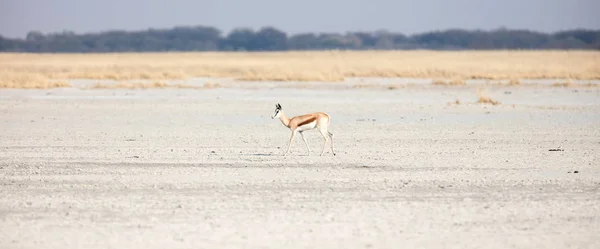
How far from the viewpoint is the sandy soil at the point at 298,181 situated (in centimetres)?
987

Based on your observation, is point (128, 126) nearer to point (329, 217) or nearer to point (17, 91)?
point (329, 217)

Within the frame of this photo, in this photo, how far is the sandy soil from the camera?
9.87 meters

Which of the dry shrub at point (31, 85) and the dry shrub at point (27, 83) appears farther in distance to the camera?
the dry shrub at point (27, 83)

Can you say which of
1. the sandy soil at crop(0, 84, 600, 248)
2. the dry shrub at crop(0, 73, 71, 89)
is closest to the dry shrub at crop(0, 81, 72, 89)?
the dry shrub at crop(0, 73, 71, 89)

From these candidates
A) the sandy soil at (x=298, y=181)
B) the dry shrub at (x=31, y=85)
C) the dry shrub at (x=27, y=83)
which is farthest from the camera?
the dry shrub at (x=27, y=83)

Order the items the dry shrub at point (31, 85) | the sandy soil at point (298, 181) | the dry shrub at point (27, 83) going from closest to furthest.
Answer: the sandy soil at point (298, 181)
the dry shrub at point (31, 85)
the dry shrub at point (27, 83)

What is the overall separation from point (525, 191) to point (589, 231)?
2.59m

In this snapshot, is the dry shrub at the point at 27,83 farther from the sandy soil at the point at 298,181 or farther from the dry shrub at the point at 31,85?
the sandy soil at the point at 298,181

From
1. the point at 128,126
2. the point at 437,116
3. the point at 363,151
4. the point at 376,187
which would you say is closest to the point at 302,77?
the point at 437,116

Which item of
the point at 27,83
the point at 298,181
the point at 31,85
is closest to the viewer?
the point at 298,181

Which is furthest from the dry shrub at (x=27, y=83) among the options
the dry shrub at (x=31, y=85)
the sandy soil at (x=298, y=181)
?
the sandy soil at (x=298, y=181)

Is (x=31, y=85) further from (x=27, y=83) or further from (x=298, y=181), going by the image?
(x=298, y=181)

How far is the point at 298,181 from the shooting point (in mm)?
13672

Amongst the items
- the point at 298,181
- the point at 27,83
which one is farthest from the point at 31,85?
the point at 298,181
